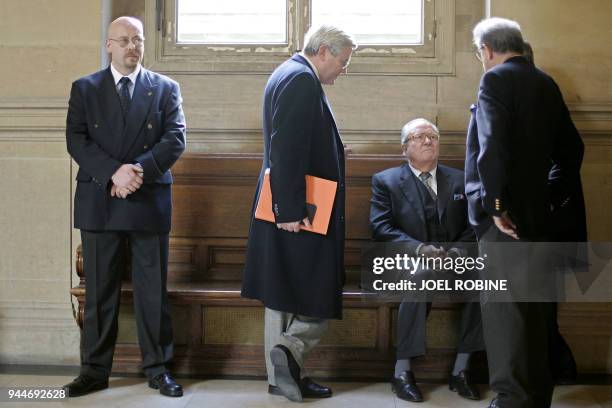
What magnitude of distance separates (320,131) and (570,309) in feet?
5.46

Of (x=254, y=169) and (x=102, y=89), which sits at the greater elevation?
(x=102, y=89)

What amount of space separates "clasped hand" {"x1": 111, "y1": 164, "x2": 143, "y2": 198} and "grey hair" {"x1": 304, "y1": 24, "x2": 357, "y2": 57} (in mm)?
921

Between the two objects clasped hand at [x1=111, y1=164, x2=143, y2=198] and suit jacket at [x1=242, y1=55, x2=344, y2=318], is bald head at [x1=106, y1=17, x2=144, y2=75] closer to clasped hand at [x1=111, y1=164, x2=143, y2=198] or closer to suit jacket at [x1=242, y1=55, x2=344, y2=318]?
clasped hand at [x1=111, y1=164, x2=143, y2=198]

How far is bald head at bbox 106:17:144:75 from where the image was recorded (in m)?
3.78

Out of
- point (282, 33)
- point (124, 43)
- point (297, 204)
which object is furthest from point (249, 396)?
point (282, 33)

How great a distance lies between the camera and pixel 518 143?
299 cm

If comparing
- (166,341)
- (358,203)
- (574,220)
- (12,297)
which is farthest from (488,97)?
(12,297)

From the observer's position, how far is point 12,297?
14.4ft

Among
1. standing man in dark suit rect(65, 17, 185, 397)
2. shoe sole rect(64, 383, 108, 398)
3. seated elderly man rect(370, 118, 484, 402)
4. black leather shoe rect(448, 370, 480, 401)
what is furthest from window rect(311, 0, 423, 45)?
shoe sole rect(64, 383, 108, 398)

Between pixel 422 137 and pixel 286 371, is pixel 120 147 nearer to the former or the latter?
pixel 286 371

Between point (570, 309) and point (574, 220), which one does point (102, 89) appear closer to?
point (574, 220)

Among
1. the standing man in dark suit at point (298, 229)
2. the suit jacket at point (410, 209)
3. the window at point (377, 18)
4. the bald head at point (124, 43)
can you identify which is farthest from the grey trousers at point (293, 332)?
the window at point (377, 18)

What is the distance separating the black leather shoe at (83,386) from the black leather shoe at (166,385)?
0.23 m

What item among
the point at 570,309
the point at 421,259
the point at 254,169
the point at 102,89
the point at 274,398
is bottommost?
the point at 274,398
